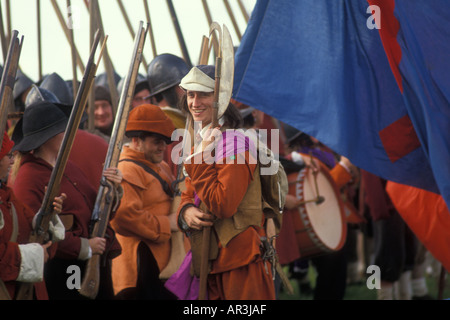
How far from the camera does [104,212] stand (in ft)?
15.8

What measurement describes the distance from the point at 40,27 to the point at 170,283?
177 inches

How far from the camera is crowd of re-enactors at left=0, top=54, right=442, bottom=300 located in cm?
409

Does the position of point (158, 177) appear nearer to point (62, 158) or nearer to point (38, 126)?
point (38, 126)

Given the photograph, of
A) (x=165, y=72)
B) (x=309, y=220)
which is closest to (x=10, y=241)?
(x=165, y=72)

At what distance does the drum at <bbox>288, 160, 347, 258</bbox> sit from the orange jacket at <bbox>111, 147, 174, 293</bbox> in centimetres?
175

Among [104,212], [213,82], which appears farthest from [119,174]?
[213,82]

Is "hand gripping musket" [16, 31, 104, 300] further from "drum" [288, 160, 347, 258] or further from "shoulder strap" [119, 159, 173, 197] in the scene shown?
"drum" [288, 160, 347, 258]

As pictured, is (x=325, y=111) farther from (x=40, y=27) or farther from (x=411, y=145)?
(x=40, y=27)

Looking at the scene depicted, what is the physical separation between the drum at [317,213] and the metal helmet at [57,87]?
2099 mm

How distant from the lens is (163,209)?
5.38 metres

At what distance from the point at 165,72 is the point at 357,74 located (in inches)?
94.0

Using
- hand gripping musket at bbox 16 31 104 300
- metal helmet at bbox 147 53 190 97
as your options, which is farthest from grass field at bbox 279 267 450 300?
hand gripping musket at bbox 16 31 104 300
